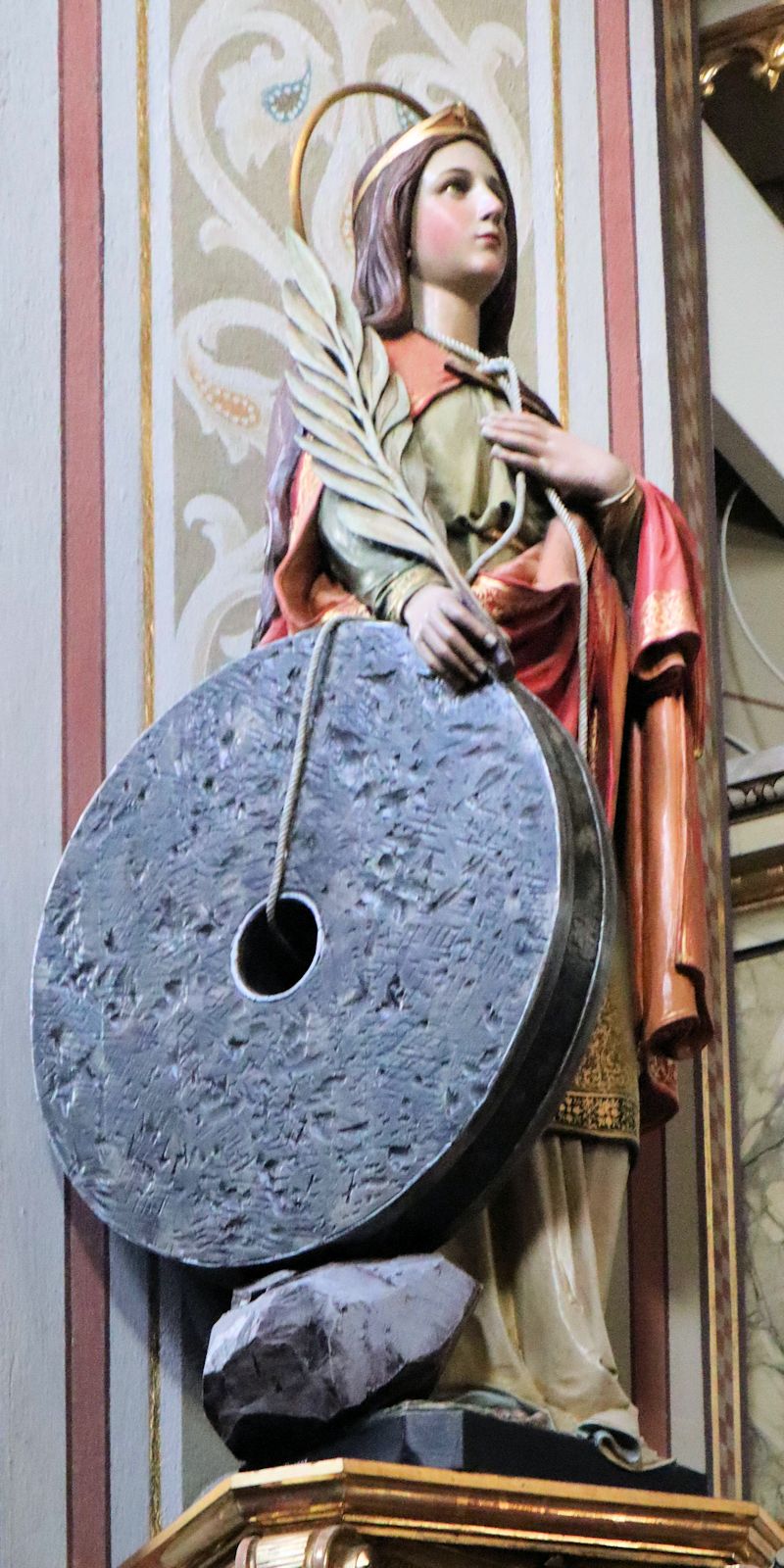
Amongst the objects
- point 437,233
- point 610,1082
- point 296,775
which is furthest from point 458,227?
point 610,1082

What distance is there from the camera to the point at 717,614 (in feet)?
12.4

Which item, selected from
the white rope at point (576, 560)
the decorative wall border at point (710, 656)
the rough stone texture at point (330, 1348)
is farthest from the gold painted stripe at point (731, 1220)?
the rough stone texture at point (330, 1348)

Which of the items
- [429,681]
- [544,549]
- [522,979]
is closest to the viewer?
[522,979]

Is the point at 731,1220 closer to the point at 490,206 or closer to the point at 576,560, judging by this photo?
the point at 576,560

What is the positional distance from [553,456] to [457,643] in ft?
1.10

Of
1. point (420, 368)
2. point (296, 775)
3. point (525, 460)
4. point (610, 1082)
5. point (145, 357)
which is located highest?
point (145, 357)

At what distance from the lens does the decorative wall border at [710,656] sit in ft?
10.9

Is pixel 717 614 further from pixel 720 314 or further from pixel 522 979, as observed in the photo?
pixel 522 979

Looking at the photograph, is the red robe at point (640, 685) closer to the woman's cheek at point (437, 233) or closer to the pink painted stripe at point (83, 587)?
the woman's cheek at point (437, 233)

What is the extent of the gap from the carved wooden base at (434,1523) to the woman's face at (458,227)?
1233 millimetres

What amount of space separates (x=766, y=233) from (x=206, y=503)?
156 cm

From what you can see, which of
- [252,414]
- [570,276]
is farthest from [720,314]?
[252,414]

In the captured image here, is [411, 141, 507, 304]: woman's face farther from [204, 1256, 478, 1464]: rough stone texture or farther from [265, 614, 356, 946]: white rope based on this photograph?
[204, 1256, 478, 1464]: rough stone texture

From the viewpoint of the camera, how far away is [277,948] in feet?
9.04
